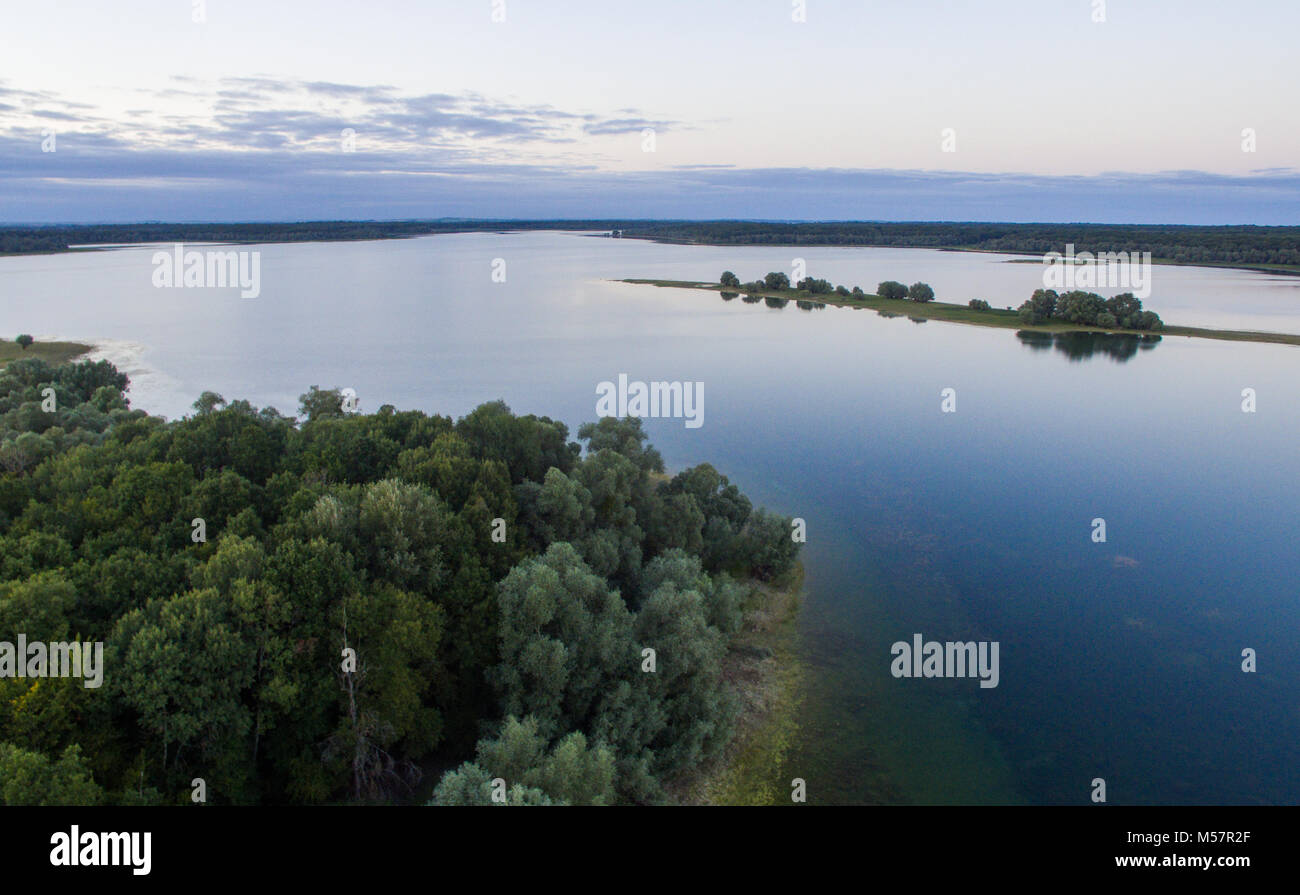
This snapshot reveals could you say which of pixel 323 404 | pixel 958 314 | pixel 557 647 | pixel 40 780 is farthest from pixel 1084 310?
pixel 40 780

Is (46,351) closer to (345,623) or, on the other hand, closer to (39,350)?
(39,350)

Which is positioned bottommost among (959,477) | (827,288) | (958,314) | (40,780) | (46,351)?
(40,780)

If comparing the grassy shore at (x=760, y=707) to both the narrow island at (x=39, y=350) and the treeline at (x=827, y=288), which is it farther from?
the treeline at (x=827, y=288)

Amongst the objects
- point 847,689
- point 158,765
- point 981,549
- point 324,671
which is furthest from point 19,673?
point 981,549

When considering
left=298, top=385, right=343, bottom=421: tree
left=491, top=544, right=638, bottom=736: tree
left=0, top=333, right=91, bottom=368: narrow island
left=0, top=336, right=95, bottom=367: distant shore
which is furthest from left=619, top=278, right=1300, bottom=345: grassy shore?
left=491, top=544, right=638, bottom=736: tree

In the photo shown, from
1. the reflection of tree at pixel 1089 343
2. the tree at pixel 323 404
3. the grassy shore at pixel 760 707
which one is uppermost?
the reflection of tree at pixel 1089 343

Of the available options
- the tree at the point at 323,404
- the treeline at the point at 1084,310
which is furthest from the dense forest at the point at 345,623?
the treeline at the point at 1084,310

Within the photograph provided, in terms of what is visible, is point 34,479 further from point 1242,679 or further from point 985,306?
point 985,306
